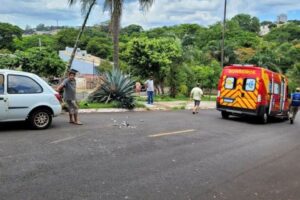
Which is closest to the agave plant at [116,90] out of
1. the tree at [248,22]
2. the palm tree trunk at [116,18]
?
the palm tree trunk at [116,18]

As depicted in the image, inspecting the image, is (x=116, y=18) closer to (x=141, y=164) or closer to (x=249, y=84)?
(x=249, y=84)

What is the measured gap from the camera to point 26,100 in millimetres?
11680

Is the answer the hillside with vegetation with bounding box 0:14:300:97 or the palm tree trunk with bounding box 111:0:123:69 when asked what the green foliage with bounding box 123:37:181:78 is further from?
the palm tree trunk with bounding box 111:0:123:69

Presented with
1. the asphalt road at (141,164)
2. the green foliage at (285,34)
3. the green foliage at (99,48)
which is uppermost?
the green foliage at (285,34)

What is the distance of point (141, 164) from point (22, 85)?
495 centimetres

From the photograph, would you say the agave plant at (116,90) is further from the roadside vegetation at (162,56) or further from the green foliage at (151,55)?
the green foliage at (151,55)

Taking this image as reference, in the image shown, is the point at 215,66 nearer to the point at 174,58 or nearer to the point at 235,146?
the point at 174,58

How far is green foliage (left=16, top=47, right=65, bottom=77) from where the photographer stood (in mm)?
20750

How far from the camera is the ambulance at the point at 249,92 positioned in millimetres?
18438

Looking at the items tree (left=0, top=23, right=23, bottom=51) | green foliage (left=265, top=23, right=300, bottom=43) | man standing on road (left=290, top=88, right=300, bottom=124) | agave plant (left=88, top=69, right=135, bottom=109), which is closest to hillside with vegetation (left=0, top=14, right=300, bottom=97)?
tree (left=0, top=23, right=23, bottom=51)

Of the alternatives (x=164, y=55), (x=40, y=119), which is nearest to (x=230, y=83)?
(x=40, y=119)

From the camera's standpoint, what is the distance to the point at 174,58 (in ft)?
106

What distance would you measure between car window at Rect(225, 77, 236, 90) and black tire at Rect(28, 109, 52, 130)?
9.51 metres

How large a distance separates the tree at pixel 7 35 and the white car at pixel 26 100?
73.2 meters
